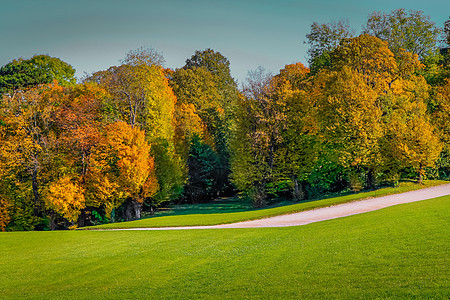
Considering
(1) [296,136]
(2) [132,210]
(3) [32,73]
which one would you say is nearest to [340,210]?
(1) [296,136]

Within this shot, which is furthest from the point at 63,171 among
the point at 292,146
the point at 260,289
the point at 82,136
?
the point at 260,289

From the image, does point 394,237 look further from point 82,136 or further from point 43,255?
point 82,136

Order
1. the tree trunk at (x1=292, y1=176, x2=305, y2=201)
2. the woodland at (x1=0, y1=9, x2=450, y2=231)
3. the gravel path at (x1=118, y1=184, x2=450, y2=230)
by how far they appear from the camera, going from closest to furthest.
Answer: the gravel path at (x1=118, y1=184, x2=450, y2=230)
the woodland at (x1=0, y1=9, x2=450, y2=231)
the tree trunk at (x1=292, y1=176, x2=305, y2=201)

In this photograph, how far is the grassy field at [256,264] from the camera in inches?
345

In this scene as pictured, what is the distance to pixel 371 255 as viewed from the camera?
11.2m

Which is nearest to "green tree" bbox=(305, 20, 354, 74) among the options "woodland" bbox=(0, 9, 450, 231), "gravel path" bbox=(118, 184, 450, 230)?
"woodland" bbox=(0, 9, 450, 231)

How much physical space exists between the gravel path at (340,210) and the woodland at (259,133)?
14.7 feet

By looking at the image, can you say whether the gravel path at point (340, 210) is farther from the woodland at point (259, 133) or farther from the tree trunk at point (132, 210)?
the tree trunk at point (132, 210)

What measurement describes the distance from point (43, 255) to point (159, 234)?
663 centimetres

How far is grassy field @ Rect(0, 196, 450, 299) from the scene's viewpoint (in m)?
8.77

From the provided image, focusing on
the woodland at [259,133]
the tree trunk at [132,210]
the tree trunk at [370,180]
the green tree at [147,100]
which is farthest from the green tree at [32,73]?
the tree trunk at [370,180]

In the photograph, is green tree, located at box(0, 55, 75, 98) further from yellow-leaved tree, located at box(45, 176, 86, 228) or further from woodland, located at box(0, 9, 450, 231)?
yellow-leaved tree, located at box(45, 176, 86, 228)

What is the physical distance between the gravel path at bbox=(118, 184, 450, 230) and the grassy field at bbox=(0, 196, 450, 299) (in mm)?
5197

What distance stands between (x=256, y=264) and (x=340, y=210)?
630 inches
